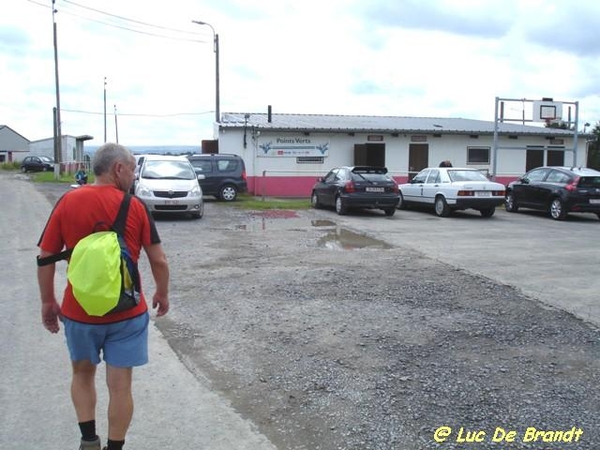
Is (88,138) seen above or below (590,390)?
above

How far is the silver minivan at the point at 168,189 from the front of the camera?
1570cm

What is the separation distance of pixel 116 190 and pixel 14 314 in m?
3.89

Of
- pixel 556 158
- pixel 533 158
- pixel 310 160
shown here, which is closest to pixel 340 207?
pixel 310 160

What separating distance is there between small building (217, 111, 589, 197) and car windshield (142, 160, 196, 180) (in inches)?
265

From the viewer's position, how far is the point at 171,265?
928cm

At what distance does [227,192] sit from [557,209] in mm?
11016

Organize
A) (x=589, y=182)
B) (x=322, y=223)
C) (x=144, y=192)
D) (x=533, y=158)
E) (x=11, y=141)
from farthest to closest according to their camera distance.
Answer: (x=11, y=141) < (x=533, y=158) < (x=589, y=182) < (x=144, y=192) < (x=322, y=223)

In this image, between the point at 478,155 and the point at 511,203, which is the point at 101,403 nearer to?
the point at 511,203

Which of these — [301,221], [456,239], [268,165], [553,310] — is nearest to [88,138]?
[268,165]

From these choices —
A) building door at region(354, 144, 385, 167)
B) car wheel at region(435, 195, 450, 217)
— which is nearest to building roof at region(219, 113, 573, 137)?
building door at region(354, 144, 385, 167)

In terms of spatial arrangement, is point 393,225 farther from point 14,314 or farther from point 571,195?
point 14,314

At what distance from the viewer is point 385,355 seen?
5191mm

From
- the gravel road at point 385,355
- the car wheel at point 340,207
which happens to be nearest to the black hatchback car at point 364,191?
the car wheel at point 340,207

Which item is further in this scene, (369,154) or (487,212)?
(369,154)
